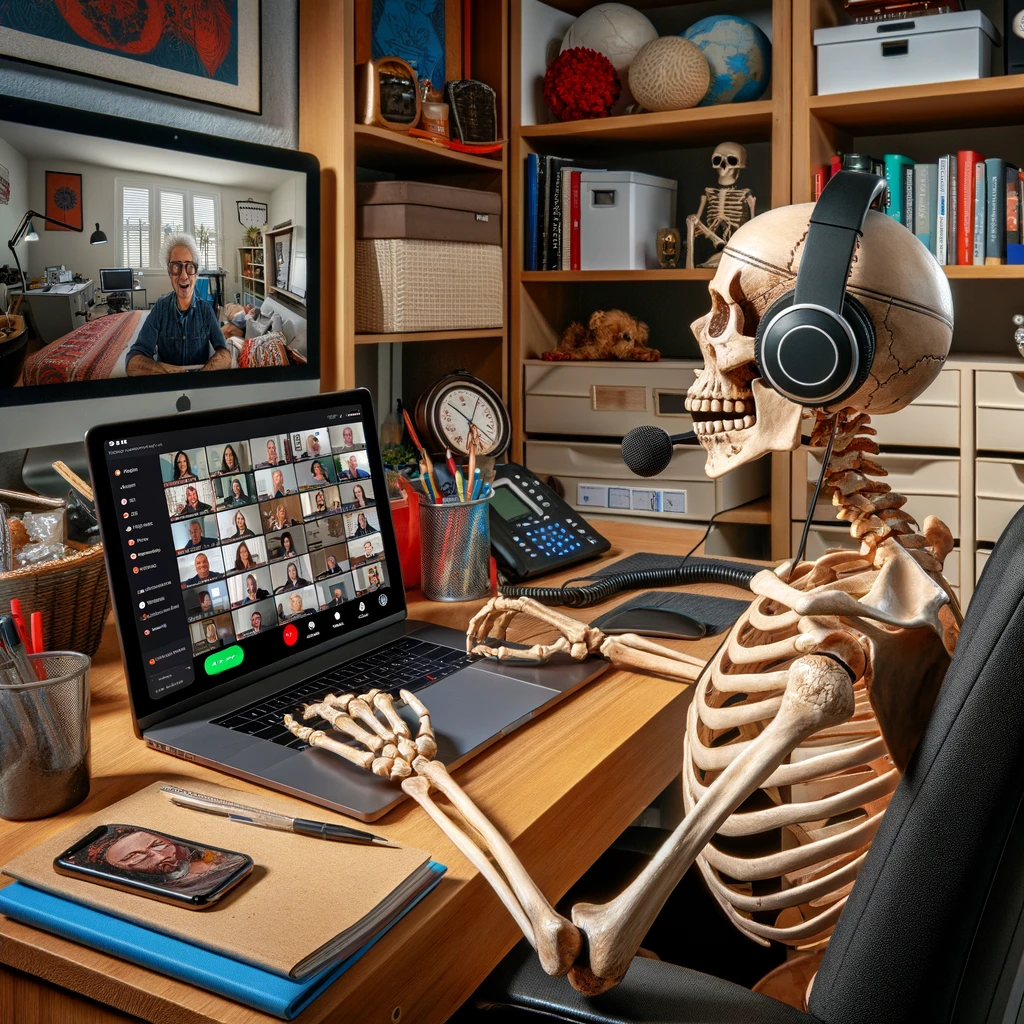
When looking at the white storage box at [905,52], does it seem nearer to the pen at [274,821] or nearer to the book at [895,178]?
the book at [895,178]

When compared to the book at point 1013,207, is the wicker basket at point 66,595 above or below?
below

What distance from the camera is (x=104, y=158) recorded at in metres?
1.28

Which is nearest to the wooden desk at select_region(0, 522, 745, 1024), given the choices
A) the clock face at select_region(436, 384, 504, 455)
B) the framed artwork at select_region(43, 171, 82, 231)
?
the framed artwork at select_region(43, 171, 82, 231)

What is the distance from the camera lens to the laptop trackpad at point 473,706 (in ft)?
3.10

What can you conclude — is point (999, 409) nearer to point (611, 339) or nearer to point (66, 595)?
point (611, 339)

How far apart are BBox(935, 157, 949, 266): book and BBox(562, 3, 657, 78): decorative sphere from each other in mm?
733

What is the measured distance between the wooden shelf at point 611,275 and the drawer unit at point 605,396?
18 centimetres

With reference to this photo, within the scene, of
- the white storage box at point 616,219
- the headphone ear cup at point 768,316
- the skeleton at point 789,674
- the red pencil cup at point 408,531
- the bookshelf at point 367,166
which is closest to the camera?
the skeleton at point 789,674

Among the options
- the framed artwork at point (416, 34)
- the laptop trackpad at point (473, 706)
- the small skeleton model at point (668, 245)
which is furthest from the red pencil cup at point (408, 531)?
the small skeleton model at point (668, 245)

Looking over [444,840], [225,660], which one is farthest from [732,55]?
[444,840]

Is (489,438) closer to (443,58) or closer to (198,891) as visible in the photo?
(443,58)

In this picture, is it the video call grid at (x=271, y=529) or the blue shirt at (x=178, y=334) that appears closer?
the video call grid at (x=271, y=529)

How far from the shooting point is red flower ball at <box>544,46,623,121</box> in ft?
7.62

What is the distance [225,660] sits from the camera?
1.04m
